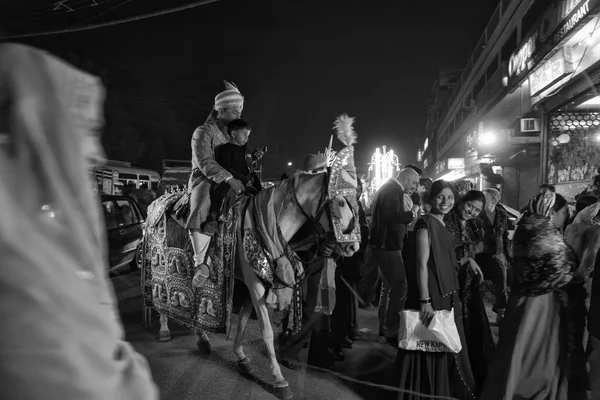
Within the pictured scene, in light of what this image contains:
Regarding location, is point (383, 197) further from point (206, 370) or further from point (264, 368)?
point (206, 370)

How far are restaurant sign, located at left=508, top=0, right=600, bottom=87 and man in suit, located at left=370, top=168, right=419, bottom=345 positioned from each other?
4949 millimetres

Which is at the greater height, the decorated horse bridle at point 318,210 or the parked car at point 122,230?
the decorated horse bridle at point 318,210

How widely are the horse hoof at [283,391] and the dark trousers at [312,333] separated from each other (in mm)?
671

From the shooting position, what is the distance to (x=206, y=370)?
4395mm

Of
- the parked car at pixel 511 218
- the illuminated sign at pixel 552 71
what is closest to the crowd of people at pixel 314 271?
the parked car at pixel 511 218

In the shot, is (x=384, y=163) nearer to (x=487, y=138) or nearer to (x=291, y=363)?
(x=487, y=138)

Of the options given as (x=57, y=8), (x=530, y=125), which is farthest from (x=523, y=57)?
(x=57, y=8)

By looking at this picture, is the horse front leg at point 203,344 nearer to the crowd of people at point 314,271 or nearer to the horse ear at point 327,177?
the crowd of people at point 314,271

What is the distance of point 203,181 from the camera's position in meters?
4.40

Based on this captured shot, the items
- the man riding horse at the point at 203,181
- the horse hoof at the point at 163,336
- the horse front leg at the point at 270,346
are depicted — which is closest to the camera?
the horse front leg at the point at 270,346

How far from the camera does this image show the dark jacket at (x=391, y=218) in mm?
5246

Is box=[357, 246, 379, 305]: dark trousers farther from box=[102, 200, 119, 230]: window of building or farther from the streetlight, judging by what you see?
the streetlight

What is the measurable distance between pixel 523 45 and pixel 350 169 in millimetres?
11056

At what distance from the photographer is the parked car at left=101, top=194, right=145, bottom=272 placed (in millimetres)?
8523
